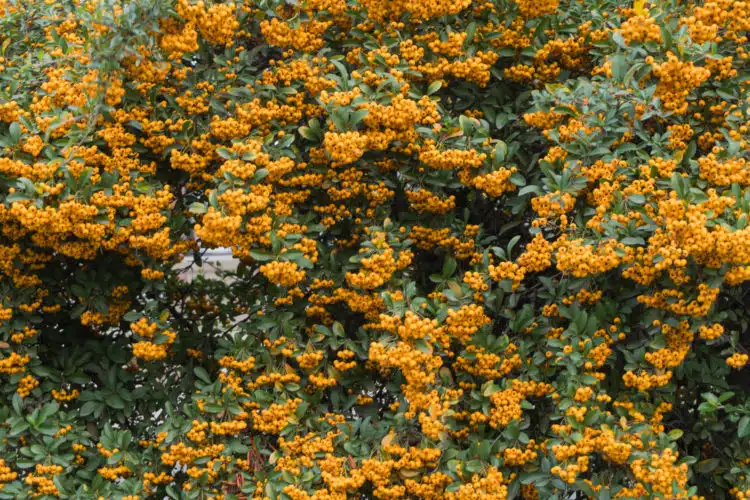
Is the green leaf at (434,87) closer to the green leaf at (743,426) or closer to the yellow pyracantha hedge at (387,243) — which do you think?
the yellow pyracantha hedge at (387,243)

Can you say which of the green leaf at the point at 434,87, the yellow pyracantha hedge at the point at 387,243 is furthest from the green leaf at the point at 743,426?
the green leaf at the point at 434,87

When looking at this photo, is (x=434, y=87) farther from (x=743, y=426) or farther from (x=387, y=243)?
(x=743, y=426)

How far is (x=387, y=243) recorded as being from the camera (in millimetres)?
4309

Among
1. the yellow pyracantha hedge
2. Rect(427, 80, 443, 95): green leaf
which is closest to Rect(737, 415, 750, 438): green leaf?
the yellow pyracantha hedge

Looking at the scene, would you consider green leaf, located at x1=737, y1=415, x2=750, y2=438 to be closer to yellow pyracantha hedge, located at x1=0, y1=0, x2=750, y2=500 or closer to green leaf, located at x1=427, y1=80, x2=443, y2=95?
yellow pyracantha hedge, located at x1=0, y1=0, x2=750, y2=500

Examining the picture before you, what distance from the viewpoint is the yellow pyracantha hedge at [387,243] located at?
394cm

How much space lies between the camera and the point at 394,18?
462cm

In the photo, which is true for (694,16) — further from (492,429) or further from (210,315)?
(210,315)

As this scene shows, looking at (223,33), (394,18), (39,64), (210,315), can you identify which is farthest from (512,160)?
(39,64)

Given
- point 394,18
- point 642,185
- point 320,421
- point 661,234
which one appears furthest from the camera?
point 394,18

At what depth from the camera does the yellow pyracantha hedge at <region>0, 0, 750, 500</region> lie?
12.9 ft

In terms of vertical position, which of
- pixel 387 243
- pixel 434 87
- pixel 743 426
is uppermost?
pixel 434 87

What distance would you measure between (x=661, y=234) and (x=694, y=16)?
104 cm

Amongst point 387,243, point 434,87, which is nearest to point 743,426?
point 387,243
